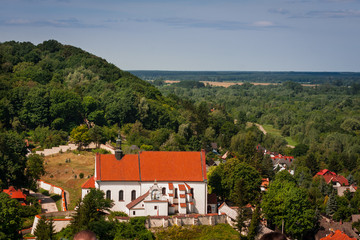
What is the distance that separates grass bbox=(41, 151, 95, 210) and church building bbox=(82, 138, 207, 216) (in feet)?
17.2

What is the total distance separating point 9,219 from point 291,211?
23.9 m

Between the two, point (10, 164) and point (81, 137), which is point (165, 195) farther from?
point (81, 137)

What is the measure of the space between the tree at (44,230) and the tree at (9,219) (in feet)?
5.24

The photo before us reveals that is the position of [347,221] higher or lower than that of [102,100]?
lower

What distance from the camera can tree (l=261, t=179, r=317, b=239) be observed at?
142 feet

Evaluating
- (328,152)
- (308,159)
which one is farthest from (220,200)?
(328,152)

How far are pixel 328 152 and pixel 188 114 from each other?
27.6 meters

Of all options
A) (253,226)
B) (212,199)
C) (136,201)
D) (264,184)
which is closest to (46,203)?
(136,201)

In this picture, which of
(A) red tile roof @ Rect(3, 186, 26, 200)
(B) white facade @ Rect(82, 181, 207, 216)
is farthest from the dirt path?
(B) white facade @ Rect(82, 181, 207, 216)

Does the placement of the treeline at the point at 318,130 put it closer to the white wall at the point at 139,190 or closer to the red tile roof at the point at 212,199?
the red tile roof at the point at 212,199

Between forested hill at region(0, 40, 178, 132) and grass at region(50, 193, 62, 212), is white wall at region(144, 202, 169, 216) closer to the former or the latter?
grass at region(50, 193, 62, 212)

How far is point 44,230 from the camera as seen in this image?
35031 millimetres

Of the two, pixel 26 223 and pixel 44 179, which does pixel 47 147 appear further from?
pixel 26 223

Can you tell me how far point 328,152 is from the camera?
90062 millimetres
